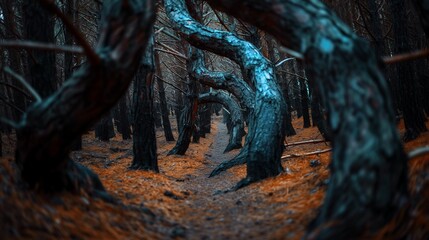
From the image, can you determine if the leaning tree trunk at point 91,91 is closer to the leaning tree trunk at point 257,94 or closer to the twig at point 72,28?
the twig at point 72,28

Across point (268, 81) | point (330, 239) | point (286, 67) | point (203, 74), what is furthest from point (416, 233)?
point (286, 67)

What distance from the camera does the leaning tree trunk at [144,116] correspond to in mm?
7079

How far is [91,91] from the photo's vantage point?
220 cm

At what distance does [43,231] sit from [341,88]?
2054 mm

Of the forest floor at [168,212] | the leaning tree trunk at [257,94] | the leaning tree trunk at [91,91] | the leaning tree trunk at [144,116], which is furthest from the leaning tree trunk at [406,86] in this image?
the leaning tree trunk at [91,91]

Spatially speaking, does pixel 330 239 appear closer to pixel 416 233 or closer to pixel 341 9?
pixel 416 233

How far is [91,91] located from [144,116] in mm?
Result: 5024

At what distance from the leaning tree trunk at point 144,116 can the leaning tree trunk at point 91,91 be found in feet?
15.6

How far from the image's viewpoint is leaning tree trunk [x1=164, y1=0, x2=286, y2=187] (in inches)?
211

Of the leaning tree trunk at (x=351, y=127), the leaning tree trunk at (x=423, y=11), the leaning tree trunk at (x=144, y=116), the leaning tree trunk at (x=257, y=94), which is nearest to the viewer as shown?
the leaning tree trunk at (x=351, y=127)

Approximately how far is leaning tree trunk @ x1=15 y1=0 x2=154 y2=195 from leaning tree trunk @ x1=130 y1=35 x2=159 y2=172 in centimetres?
A: 474

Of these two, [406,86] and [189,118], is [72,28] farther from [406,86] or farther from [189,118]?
[189,118]

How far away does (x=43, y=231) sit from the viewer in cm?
192

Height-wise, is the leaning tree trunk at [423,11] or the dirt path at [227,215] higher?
the leaning tree trunk at [423,11]
